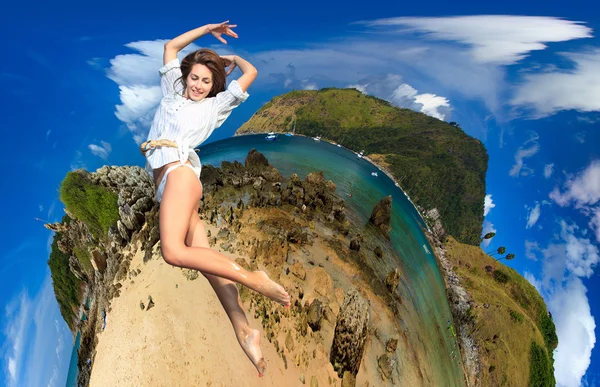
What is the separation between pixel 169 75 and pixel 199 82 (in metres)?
0.39

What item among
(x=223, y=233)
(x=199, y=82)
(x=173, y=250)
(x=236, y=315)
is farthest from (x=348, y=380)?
(x=199, y=82)

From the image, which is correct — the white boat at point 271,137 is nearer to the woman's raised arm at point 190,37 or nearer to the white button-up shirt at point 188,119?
the woman's raised arm at point 190,37

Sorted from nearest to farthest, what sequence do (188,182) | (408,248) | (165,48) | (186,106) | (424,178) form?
(188,182)
(186,106)
(165,48)
(408,248)
(424,178)

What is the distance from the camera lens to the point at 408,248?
4.55 meters

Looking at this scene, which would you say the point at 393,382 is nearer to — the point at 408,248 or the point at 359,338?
the point at 359,338

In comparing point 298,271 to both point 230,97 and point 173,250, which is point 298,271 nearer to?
point 173,250

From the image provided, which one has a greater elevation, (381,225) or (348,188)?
(348,188)

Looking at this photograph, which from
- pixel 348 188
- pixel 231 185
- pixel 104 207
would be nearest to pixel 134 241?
pixel 231 185

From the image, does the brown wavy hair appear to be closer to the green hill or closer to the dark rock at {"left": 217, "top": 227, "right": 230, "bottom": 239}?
the dark rock at {"left": 217, "top": 227, "right": 230, "bottom": 239}

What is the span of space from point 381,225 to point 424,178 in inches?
313

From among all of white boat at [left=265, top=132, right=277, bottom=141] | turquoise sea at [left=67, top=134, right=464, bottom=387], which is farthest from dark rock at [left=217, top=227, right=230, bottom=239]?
white boat at [left=265, top=132, right=277, bottom=141]

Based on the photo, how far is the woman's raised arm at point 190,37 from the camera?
86.4 inches

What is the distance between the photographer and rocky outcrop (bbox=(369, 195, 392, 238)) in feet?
13.9

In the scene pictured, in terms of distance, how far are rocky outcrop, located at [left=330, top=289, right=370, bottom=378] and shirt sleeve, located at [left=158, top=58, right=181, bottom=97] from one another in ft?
9.50
